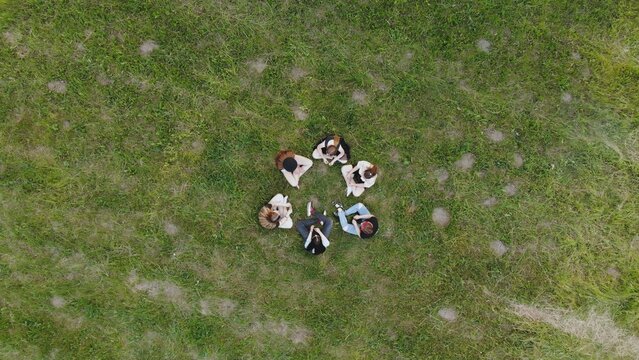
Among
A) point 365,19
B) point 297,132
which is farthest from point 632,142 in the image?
point 297,132

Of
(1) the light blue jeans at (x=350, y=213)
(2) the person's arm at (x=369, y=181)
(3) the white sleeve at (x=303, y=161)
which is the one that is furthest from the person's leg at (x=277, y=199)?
(2) the person's arm at (x=369, y=181)

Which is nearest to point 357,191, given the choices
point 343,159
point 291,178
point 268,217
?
point 343,159

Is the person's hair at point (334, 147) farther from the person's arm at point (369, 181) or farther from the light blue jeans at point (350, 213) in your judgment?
the light blue jeans at point (350, 213)

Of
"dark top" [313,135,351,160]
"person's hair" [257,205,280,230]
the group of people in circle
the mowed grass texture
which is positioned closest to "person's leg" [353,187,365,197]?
the group of people in circle

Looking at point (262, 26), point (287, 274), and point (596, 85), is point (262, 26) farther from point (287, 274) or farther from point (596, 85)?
point (596, 85)

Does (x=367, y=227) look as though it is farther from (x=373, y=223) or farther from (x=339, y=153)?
(x=339, y=153)

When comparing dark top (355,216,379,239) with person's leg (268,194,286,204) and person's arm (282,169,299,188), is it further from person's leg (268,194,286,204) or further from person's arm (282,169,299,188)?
person's leg (268,194,286,204)
